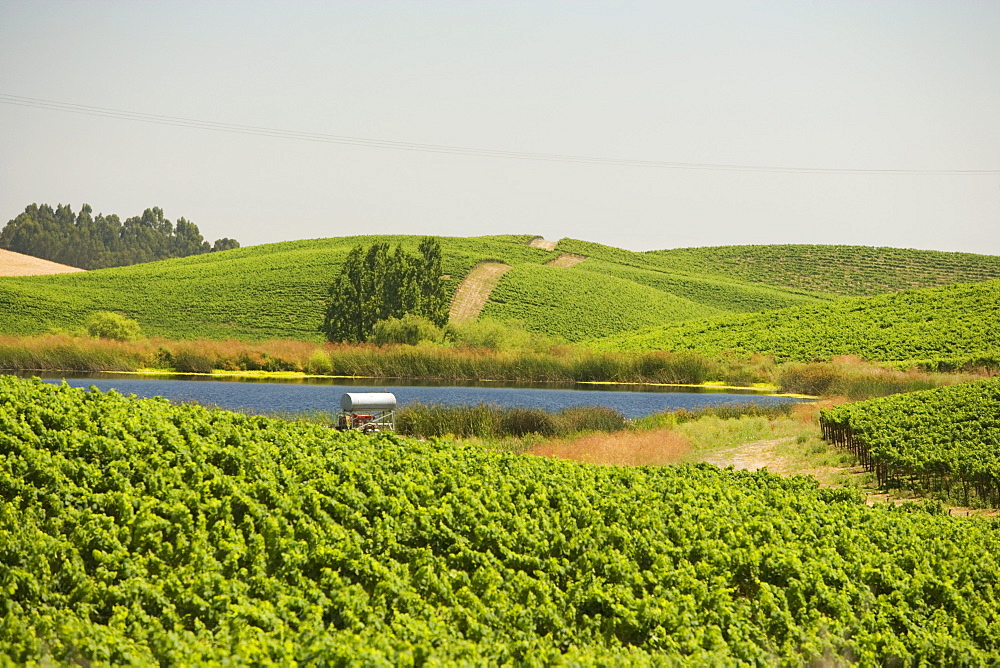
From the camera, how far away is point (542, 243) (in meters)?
132

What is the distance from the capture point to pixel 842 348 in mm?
60438

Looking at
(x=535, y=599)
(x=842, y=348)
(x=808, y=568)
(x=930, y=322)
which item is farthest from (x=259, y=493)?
(x=930, y=322)

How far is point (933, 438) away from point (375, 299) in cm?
4188

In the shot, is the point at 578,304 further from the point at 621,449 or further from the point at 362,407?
the point at 362,407

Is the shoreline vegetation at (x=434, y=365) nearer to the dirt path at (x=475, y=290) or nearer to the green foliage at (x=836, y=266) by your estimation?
the dirt path at (x=475, y=290)

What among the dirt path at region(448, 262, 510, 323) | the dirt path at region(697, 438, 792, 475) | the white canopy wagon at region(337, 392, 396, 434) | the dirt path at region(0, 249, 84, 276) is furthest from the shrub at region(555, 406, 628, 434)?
the dirt path at region(0, 249, 84, 276)

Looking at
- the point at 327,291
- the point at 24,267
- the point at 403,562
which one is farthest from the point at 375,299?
the point at 24,267

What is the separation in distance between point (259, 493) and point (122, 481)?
1.17 metres

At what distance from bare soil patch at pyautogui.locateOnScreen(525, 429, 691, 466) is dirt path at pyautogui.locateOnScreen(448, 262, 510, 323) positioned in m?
59.3

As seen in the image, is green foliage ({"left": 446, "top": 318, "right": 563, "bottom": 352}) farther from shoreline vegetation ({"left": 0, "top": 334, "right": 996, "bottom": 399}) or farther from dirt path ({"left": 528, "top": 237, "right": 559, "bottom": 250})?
dirt path ({"left": 528, "top": 237, "right": 559, "bottom": 250})

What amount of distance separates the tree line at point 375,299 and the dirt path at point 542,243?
7020cm

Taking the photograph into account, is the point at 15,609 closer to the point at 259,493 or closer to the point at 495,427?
the point at 259,493

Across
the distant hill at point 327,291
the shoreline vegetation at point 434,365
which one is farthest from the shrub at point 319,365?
the distant hill at point 327,291

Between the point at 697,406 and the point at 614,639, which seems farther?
the point at 697,406
